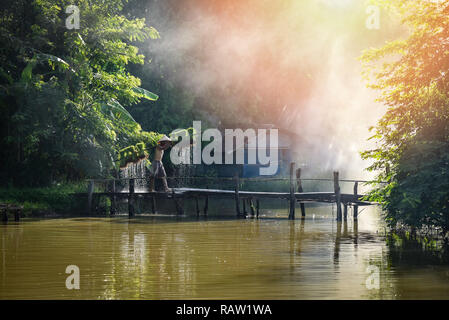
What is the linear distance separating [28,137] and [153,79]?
14.8m

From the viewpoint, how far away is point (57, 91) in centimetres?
2877

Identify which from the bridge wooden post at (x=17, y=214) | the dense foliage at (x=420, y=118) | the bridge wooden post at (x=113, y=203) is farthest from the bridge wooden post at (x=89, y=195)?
the dense foliage at (x=420, y=118)

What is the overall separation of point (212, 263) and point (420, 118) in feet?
25.5

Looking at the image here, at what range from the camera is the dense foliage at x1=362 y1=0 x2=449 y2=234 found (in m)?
17.6

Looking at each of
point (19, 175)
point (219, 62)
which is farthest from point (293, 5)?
point (19, 175)

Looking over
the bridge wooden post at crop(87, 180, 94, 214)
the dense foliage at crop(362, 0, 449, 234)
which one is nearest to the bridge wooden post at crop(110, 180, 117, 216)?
the bridge wooden post at crop(87, 180, 94, 214)

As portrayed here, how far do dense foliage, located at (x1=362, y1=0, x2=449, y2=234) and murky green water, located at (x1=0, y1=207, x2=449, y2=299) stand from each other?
1.32m

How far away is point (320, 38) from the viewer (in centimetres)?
4969

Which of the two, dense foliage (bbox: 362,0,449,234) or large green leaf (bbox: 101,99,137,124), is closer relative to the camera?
dense foliage (bbox: 362,0,449,234)

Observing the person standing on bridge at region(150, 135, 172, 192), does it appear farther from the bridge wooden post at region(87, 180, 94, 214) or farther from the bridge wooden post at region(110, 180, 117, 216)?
the bridge wooden post at region(87, 180, 94, 214)

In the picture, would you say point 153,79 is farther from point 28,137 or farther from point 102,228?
point 102,228

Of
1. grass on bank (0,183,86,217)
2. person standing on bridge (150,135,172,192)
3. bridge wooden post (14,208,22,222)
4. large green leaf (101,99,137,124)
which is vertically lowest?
bridge wooden post (14,208,22,222)

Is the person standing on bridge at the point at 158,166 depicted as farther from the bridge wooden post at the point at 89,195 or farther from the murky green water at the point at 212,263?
the murky green water at the point at 212,263

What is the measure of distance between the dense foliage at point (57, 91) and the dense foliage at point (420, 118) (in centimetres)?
1492
